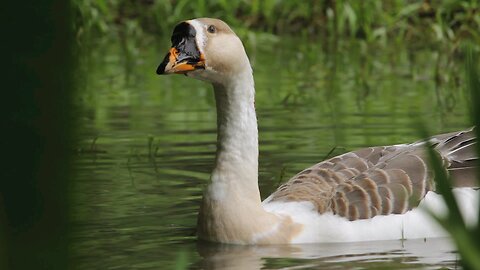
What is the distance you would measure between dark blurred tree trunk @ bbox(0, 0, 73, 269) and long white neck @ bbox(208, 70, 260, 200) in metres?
5.59

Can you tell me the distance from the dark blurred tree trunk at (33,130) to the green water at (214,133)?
21 millimetres

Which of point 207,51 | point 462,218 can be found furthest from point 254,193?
point 462,218

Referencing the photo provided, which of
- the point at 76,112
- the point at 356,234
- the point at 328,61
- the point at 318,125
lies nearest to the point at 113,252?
the point at 356,234

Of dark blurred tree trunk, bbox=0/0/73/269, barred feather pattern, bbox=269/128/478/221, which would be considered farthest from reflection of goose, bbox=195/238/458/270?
dark blurred tree trunk, bbox=0/0/73/269

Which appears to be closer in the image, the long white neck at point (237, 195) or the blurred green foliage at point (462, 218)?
the blurred green foliage at point (462, 218)

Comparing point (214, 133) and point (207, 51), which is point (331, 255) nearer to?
point (207, 51)

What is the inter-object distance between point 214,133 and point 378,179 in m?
4.09

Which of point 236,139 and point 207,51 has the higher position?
point 207,51

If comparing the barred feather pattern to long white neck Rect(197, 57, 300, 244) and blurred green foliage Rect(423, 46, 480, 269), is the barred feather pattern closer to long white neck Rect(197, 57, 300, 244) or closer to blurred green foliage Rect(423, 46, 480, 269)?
long white neck Rect(197, 57, 300, 244)

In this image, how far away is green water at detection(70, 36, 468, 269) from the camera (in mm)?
6035

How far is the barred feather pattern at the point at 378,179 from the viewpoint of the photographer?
6305mm

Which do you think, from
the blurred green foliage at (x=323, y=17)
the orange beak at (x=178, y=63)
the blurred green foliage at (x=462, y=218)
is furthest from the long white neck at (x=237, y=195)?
the blurred green foliage at (x=323, y=17)

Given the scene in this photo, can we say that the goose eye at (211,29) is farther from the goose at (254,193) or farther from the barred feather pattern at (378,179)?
the barred feather pattern at (378,179)

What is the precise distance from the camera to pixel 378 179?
6477 millimetres
